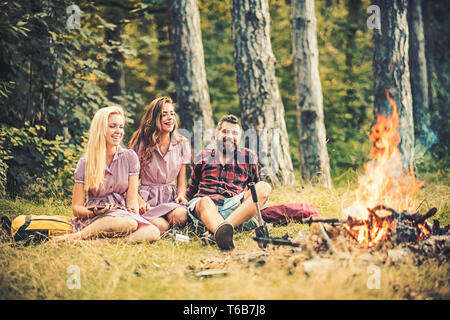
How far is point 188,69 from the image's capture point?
289 inches

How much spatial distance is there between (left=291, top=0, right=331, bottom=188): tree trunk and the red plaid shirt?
2634 millimetres

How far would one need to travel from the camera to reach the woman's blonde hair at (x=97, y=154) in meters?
4.14

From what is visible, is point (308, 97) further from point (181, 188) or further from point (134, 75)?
point (134, 75)

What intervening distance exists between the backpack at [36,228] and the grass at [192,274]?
0.15 metres

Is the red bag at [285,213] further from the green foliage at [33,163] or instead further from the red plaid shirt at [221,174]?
the green foliage at [33,163]

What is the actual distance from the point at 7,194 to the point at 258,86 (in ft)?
13.4

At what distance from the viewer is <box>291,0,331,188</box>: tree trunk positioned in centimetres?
727

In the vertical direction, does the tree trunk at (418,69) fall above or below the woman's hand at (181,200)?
above

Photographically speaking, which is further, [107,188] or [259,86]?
[259,86]

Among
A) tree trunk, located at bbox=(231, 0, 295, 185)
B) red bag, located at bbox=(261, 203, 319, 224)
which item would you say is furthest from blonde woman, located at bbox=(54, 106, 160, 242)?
tree trunk, located at bbox=(231, 0, 295, 185)

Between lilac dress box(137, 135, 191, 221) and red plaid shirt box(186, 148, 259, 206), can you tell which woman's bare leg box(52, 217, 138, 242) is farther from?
red plaid shirt box(186, 148, 259, 206)

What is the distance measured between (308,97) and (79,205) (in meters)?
4.66

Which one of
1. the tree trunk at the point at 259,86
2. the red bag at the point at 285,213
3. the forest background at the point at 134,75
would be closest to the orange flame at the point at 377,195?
the red bag at the point at 285,213

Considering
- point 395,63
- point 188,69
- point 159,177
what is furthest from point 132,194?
point 395,63
